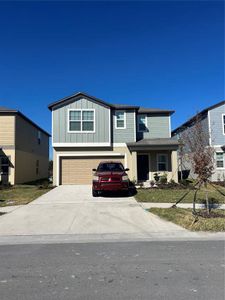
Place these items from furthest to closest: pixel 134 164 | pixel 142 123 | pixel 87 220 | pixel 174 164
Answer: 1. pixel 142 123
2. pixel 174 164
3. pixel 134 164
4. pixel 87 220

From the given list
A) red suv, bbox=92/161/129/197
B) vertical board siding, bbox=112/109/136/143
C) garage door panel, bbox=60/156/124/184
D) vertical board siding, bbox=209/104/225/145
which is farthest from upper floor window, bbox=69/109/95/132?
vertical board siding, bbox=209/104/225/145

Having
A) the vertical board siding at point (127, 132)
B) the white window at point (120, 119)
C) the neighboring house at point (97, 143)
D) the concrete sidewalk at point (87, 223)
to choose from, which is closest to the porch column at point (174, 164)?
the neighboring house at point (97, 143)

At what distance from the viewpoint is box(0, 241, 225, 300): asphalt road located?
4.10 m

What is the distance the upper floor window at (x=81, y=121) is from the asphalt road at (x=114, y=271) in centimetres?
1513

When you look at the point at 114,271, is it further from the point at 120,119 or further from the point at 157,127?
the point at 157,127

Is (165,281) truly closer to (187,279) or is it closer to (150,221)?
(187,279)

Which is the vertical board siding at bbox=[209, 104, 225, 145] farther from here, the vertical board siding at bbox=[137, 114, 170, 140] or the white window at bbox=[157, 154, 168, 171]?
the white window at bbox=[157, 154, 168, 171]

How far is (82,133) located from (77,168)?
279cm

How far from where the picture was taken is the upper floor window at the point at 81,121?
21453 mm

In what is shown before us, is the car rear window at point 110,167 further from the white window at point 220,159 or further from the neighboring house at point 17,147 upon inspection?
the white window at point 220,159

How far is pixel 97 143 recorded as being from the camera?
70.3 feet

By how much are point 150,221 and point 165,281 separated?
192 inches

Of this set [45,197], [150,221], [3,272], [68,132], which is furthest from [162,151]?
[3,272]

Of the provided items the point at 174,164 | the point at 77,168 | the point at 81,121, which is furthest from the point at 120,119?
the point at 174,164
